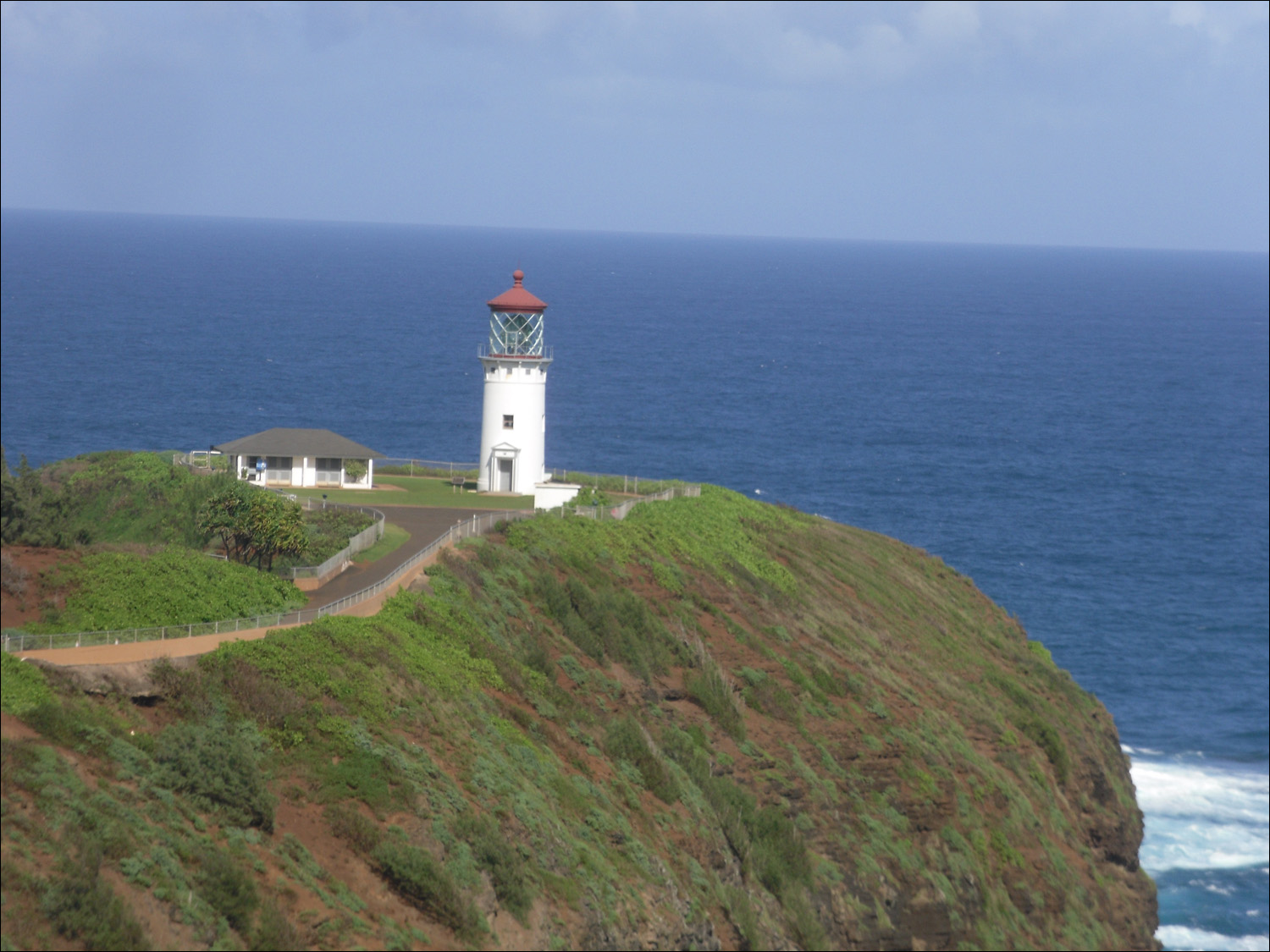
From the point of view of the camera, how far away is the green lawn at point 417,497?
44.7m

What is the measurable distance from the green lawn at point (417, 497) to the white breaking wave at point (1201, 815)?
85.0ft

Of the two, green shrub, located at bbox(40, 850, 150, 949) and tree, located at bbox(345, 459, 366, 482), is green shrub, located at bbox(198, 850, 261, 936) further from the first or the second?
tree, located at bbox(345, 459, 366, 482)

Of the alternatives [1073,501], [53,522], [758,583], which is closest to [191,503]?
[53,522]

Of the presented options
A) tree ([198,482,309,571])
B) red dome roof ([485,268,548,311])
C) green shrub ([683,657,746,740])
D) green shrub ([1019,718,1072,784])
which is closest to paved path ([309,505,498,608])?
tree ([198,482,309,571])

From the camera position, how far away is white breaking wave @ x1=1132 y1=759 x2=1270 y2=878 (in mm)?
52406

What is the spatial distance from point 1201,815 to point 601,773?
36878 millimetres

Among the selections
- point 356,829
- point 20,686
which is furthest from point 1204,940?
point 20,686

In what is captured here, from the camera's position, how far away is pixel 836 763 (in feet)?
111

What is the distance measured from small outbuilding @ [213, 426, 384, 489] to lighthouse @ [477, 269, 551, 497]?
12.4 ft

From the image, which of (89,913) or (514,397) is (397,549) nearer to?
(514,397)

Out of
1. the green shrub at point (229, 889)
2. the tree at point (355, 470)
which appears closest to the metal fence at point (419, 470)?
the tree at point (355, 470)

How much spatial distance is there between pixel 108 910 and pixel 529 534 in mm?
21466

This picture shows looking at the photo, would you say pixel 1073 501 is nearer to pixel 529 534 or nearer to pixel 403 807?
pixel 529 534

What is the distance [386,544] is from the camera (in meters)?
36.5
